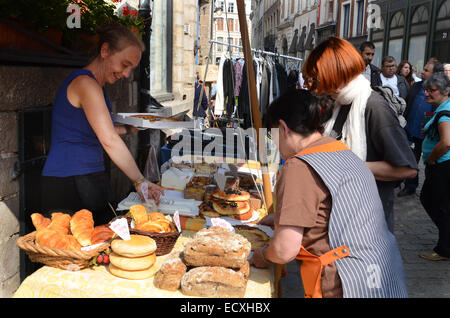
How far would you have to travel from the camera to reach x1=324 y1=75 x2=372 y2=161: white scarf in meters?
2.27

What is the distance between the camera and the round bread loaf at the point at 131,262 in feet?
5.65

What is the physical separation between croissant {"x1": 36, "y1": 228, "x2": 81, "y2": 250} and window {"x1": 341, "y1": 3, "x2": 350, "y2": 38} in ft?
85.5

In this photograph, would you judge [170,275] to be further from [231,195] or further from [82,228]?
[231,195]

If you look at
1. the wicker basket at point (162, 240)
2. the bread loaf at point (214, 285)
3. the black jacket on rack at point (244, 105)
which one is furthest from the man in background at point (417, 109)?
the bread loaf at point (214, 285)

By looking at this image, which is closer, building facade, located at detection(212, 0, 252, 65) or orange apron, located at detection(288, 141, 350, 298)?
→ orange apron, located at detection(288, 141, 350, 298)

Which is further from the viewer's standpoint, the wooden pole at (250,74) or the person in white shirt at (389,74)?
the person in white shirt at (389,74)

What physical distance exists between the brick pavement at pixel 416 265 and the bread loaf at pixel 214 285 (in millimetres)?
2079

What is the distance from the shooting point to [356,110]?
2.30 meters

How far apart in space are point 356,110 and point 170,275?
1369mm

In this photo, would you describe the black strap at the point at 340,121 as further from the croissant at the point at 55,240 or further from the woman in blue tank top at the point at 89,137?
the croissant at the point at 55,240

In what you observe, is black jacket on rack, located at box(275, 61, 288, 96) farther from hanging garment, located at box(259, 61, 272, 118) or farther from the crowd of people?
the crowd of people

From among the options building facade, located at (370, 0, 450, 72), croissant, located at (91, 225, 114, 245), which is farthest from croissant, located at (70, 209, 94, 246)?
building facade, located at (370, 0, 450, 72)
